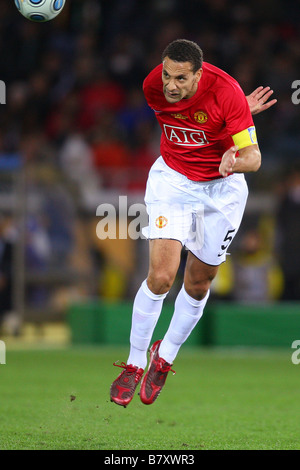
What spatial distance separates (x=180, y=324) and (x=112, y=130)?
9019 millimetres

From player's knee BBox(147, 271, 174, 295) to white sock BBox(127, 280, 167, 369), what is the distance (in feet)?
0.15

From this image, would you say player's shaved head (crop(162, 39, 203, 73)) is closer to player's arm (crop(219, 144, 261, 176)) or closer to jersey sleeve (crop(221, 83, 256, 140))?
jersey sleeve (crop(221, 83, 256, 140))

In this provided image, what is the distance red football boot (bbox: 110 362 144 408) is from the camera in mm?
5922

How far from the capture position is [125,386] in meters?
5.96

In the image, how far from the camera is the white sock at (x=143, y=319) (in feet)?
19.7

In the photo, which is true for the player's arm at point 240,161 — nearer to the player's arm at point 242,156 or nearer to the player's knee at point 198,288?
the player's arm at point 242,156

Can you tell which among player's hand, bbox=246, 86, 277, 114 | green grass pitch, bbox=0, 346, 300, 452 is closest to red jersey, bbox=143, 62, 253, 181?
player's hand, bbox=246, 86, 277, 114

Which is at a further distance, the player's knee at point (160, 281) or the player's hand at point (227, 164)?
the player's knee at point (160, 281)

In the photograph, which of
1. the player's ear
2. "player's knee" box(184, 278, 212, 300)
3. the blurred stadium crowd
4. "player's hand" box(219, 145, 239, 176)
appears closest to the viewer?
"player's hand" box(219, 145, 239, 176)

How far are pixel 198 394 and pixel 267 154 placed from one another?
7.08 m

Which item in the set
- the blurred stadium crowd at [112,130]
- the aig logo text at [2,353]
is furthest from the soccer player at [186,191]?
the blurred stadium crowd at [112,130]

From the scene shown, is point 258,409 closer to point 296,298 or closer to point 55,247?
point 296,298

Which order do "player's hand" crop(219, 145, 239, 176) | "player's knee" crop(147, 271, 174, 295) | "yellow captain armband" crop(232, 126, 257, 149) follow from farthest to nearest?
"player's knee" crop(147, 271, 174, 295) < "yellow captain armband" crop(232, 126, 257, 149) < "player's hand" crop(219, 145, 239, 176)

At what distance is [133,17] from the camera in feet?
56.7
